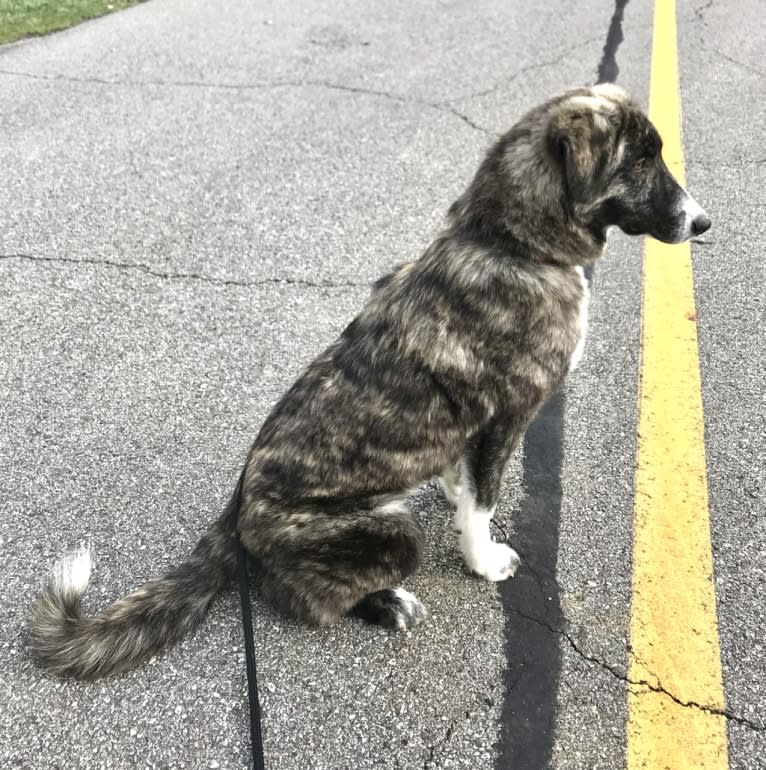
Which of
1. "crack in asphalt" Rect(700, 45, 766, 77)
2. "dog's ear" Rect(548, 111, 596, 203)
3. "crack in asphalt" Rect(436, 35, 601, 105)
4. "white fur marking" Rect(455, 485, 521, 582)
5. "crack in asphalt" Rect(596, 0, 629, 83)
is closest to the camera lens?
"dog's ear" Rect(548, 111, 596, 203)

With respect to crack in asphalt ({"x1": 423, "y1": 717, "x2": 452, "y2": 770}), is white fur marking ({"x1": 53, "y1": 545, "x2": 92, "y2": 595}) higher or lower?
higher

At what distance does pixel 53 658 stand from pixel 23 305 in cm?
245

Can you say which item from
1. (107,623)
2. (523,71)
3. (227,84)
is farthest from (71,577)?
(523,71)

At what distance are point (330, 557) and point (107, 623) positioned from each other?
0.74 m

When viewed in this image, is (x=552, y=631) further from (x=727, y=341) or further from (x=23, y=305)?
(x=23, y=305)

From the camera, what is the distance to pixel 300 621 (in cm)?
251

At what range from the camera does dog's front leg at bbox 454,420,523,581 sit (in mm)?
2479

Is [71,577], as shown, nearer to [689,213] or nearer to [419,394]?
[419,394]

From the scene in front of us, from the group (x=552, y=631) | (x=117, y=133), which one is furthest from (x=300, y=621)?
(x=117, y=133)

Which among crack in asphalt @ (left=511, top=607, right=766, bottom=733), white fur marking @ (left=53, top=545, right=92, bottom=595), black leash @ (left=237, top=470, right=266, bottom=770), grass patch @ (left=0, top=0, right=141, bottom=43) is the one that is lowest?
crack in asphalt @ (left=511, top=607, right=766, bottom=733)

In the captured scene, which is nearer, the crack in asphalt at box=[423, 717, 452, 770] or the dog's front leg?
the crack in asphalt at box=[423, 717, 452, 770]

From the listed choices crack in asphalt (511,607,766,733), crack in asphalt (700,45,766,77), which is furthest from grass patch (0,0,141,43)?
crack in asphalt (511,607,766,733)

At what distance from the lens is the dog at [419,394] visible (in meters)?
2.32

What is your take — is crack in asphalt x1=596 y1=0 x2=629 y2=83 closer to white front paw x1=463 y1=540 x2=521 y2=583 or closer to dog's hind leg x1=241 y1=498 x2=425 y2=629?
white front paw x1=463 y1=540 x2=521 y2=583
